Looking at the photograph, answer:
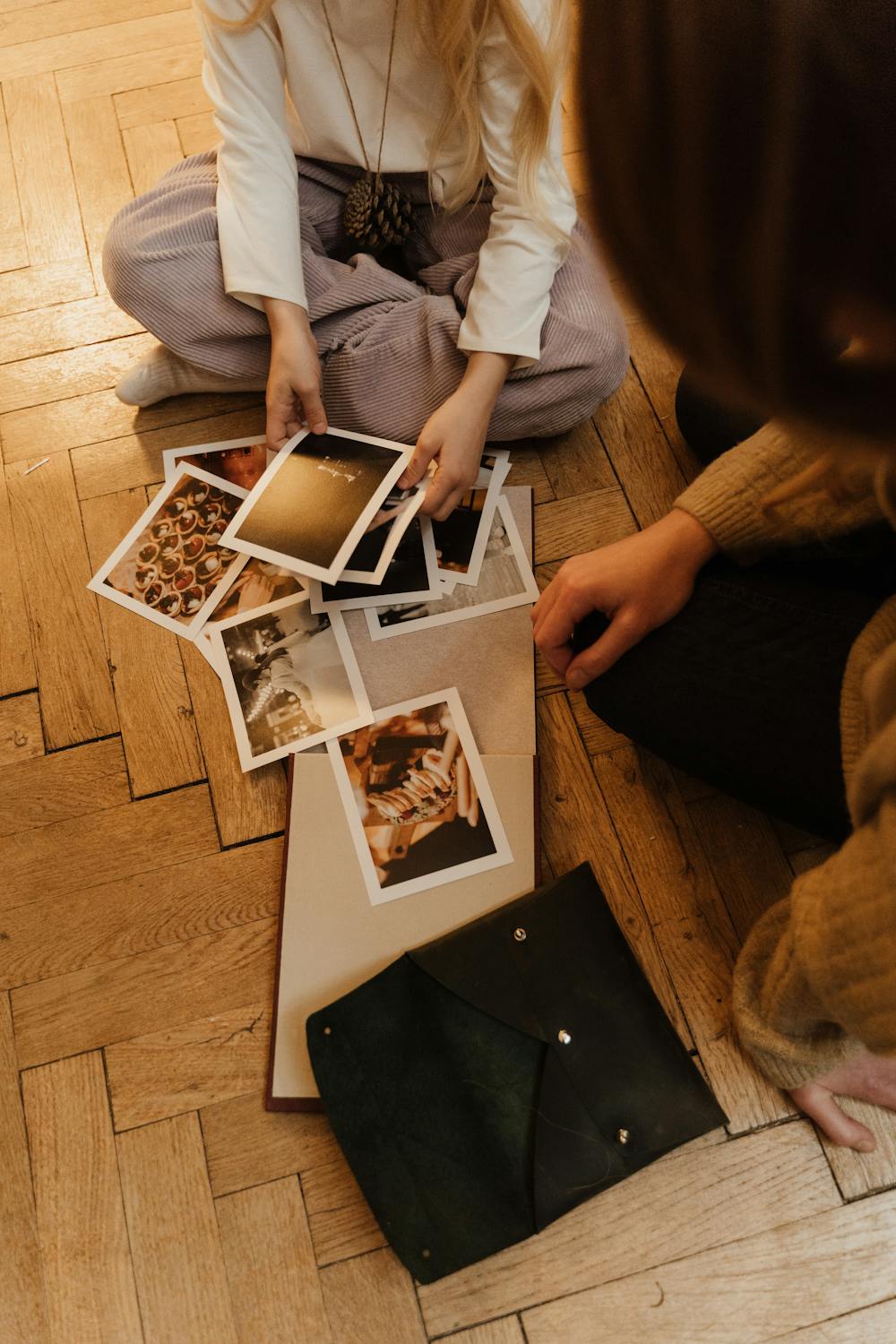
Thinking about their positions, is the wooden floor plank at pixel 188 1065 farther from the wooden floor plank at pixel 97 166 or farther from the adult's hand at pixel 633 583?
the wooden floor plank at pixel 97 166

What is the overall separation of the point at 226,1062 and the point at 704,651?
659 mm

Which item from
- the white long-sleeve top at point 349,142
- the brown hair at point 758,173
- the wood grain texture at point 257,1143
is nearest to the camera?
the brown hair at point 758,173

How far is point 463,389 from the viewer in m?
1.09

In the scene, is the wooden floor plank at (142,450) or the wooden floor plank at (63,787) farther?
the wooden floor plank at (142,450)

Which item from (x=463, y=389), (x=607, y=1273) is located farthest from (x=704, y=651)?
(x=607, y=1273)

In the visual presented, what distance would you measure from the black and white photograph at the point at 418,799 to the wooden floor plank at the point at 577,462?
1.10 ft

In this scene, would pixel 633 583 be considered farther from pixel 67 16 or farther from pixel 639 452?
pixel 67 16

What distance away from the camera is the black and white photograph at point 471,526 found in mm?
1160

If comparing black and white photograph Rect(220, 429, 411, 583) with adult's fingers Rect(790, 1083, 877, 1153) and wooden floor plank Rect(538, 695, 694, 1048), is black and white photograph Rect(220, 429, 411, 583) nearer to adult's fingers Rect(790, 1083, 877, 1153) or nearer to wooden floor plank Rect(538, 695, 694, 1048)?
wooden floor plank Rect(538, 695, 694, 1048)

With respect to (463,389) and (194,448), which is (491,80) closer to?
(463,389)

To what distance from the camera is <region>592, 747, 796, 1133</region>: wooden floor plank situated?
3.11 feet

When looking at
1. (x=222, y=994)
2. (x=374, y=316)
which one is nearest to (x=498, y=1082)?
(x=222, y=994)

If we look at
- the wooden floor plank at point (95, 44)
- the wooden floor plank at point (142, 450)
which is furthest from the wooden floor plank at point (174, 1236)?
the wooden floor plank at point (95, 44)

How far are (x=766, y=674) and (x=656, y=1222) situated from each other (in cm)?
55
